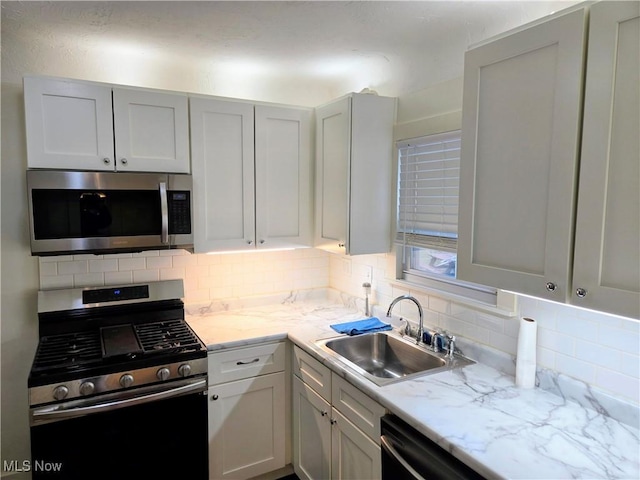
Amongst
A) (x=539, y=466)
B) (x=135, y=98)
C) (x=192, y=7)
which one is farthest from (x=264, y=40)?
(x=539, y=466)

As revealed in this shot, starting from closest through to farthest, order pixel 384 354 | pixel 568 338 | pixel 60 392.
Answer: pixel 568 338
pixel 60 392
pixel 384 354

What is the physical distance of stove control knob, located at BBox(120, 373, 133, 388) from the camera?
1.94m

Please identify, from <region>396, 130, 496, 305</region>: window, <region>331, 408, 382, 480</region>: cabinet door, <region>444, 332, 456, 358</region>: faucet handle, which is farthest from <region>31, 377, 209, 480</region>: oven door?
<region>396, 130, 496, 305</region>: window

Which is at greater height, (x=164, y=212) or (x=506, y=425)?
(x=164, y=212)

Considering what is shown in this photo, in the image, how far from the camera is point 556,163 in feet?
3.97

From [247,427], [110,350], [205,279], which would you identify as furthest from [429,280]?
[110,350]

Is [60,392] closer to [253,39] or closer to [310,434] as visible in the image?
[310,434]

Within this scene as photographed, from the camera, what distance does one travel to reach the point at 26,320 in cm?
235

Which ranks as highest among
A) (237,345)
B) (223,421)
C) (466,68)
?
(466,68)

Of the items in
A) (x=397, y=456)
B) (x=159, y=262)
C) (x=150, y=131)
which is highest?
(x=150, y=131)

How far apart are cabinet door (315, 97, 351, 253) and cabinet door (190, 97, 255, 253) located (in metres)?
0.43

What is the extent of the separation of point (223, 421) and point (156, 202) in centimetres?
123

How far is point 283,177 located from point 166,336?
3.81 ft

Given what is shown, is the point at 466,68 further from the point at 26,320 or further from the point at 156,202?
the point at 26,320
